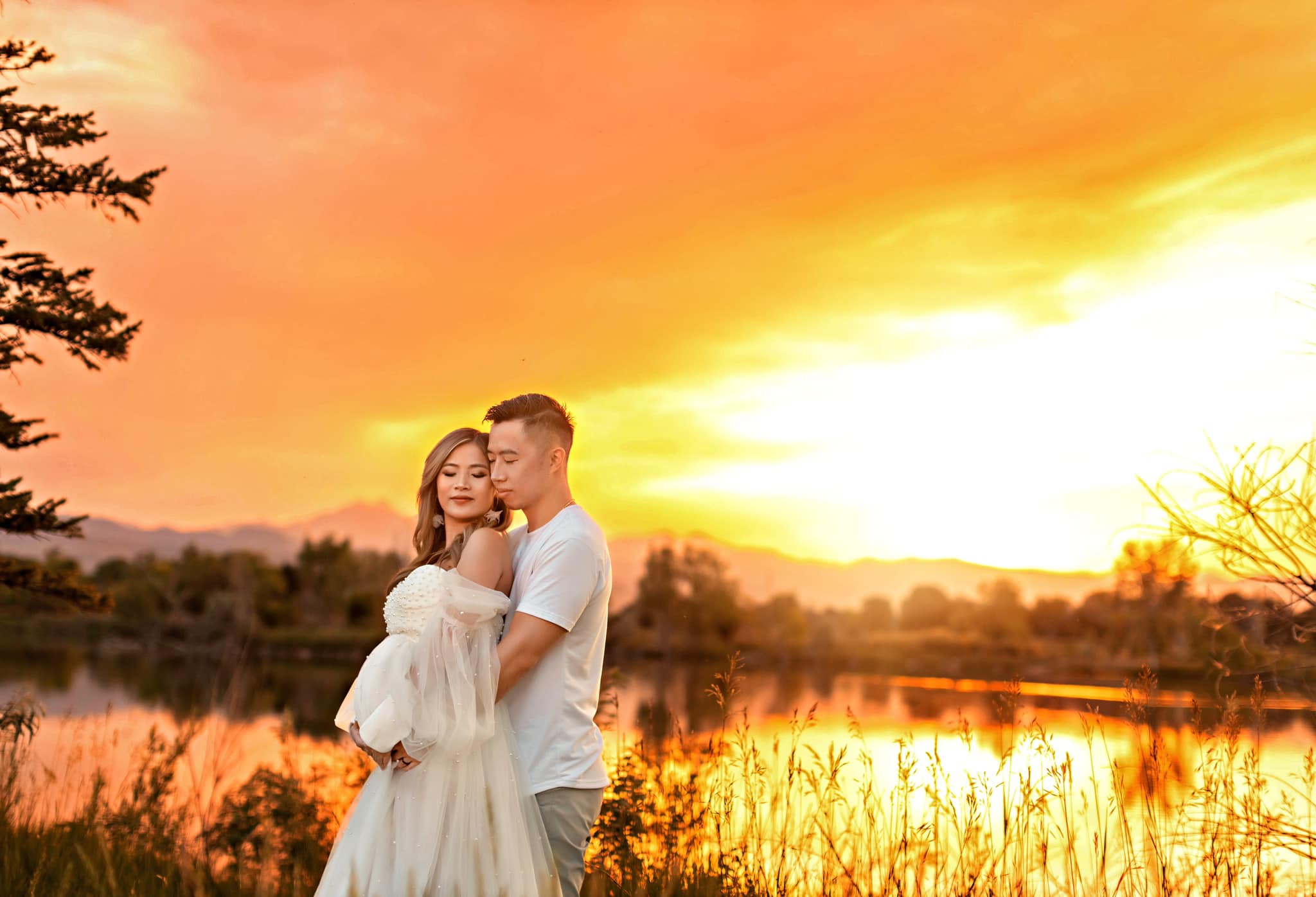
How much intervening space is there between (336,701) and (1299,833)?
3701 centimetres

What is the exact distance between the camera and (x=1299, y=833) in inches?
161

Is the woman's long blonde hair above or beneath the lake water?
above

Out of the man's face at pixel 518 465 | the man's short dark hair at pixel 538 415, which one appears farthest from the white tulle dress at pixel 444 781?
the man's short dark hair at pixel 538 415

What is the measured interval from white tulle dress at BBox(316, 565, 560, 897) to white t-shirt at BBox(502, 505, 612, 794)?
85 millimetres

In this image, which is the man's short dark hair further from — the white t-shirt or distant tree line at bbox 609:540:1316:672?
distant tree line at bbox 609:540:1316:672

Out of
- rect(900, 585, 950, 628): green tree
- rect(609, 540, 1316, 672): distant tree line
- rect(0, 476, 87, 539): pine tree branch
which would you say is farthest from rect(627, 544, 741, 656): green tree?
rect(0, 476, 87, 539): pine tree branch

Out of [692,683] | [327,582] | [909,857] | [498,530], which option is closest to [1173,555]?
[909,857]

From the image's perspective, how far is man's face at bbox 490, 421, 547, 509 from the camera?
3.31 meters

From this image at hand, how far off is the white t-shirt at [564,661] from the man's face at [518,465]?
0.40 feet

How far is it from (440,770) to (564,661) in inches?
19.7

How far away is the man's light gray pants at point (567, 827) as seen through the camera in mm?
3195

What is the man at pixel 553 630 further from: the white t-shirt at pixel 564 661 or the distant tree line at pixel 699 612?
the distant tree line at pixel 699 612

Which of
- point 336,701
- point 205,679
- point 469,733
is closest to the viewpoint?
point 469,733

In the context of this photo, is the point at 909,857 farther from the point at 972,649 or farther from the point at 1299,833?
the point at 972,649
